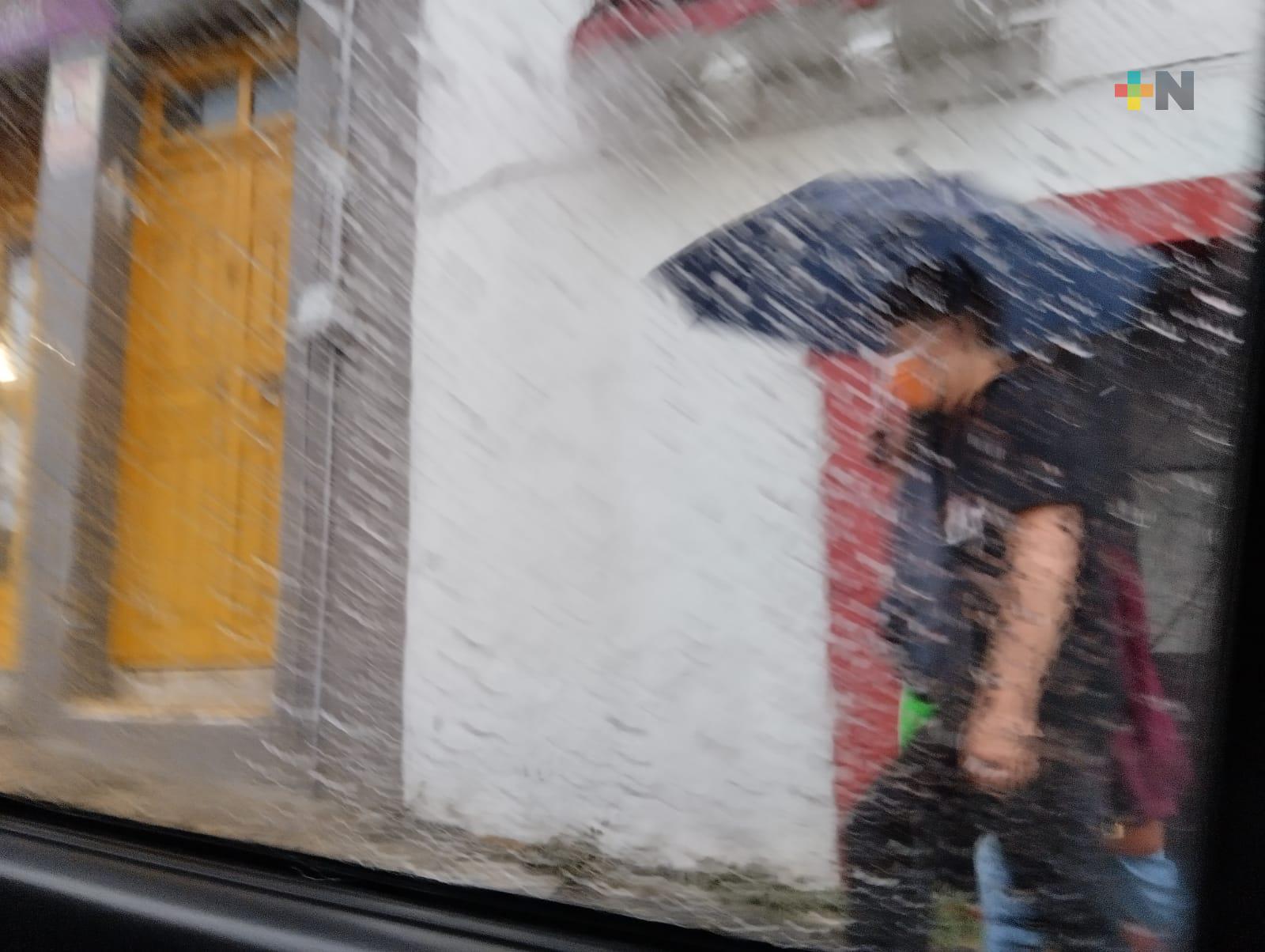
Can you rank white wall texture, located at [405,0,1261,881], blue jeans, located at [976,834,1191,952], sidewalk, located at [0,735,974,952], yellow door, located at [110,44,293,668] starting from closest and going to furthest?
blue jeans, located at [976,834,1191,952], sidewalk, located at [0,735,974,952], white wall texture, located at [405,0,1261,881], yellow door, located at [110,44,293,668]

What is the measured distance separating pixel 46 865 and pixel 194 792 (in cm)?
14

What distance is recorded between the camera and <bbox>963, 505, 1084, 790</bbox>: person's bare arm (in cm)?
69

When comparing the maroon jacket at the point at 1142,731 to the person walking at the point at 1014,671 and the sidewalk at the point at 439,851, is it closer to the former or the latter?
the person walking at the point at 1014,671

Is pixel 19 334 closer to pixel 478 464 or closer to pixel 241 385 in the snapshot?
pixel 241 385

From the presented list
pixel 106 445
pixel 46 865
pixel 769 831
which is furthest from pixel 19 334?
pixel 769 831

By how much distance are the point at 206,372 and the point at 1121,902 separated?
1.06 m

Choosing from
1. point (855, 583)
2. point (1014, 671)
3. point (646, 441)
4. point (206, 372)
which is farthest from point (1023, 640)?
point (206, 372)

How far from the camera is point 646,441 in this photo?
41.3 inches

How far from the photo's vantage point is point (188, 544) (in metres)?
1.11

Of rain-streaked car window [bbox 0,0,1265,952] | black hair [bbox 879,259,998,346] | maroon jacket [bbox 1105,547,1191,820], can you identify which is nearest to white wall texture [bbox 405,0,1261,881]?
rain-streaked car window [bbox 0,0,1265,952]

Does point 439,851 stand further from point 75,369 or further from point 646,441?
point 75,369

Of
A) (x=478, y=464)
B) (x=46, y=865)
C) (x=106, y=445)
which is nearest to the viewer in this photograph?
(x=46, y=865)

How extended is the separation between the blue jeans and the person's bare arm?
0.07m

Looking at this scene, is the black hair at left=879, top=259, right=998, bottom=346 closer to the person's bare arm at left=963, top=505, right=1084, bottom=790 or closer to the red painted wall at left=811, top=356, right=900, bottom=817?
the red painted wall at left=811, top=356, right=900, bottom=817
